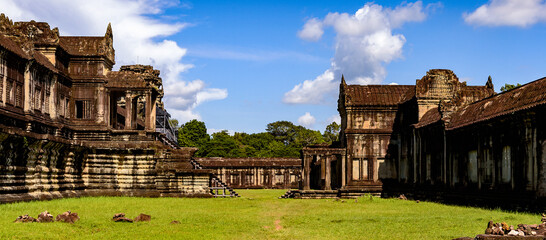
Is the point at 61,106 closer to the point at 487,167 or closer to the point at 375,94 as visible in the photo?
the point at 375,94

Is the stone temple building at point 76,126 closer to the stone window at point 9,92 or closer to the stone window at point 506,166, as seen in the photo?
the stone window at point 9,92

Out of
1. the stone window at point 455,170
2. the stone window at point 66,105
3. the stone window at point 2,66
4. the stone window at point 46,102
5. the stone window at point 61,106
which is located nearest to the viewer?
the stone window at point 455,170

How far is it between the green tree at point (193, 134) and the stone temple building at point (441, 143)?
4467 centimetres

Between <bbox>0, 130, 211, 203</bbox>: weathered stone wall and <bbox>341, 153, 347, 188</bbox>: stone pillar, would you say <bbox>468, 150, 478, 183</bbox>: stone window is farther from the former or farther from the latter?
<bbox>0, 130, 211, 203</bbox>: weathered stone wall

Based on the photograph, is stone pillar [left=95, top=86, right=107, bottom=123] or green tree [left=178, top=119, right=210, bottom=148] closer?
stone pillar [left=95, top=86, right=107, bottom=123]

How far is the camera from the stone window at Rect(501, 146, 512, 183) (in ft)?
89.9

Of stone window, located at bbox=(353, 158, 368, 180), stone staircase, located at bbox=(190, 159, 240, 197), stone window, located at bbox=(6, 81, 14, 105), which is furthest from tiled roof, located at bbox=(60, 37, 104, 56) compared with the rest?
stone window, located at bbox=(353, 158, 368, 180)

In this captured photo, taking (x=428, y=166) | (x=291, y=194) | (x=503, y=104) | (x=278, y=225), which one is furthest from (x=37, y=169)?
(x=503, y=104)

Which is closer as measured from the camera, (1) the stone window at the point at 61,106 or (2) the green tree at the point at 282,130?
(1) the stone window at the point at 61,106

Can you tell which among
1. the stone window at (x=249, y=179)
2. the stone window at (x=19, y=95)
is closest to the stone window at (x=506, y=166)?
the stone window at (x=19, y=95)

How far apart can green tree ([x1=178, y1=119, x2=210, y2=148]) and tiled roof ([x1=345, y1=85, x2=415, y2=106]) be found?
5533 centimetres

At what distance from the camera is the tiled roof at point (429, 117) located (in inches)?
1449

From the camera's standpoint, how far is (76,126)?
42750 millimetres

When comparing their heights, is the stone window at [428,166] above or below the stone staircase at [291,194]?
above
